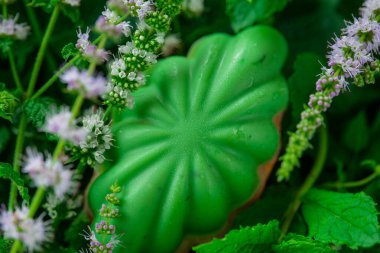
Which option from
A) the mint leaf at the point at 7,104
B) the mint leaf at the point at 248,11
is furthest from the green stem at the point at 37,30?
the mint leaf at the point at 248,11

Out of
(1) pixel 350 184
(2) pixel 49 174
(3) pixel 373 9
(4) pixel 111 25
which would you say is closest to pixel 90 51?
(4) pixel 111 25

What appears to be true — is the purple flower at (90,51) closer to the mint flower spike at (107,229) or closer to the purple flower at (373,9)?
the mint flower spike at (107,229)

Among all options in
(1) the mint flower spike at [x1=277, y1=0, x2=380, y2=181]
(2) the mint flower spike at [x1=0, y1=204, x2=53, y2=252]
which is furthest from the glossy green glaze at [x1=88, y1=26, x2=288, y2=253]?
(2) the mint flower spike at [x1=0, y1=204, x2=53, y2=252]

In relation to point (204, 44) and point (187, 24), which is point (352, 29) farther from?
point (187, 24)

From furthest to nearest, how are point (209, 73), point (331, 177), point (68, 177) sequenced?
1. point (331, 177)
2. point (209, 73)
3. point (68, 177)

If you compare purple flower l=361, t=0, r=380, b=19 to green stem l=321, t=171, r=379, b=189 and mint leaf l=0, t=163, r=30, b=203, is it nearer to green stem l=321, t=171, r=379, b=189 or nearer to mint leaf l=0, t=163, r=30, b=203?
green stem l=321, t=171, r=379, b=189

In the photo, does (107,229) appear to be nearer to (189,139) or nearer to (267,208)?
(189,139)

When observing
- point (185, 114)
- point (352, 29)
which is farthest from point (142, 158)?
point (352, 29)
